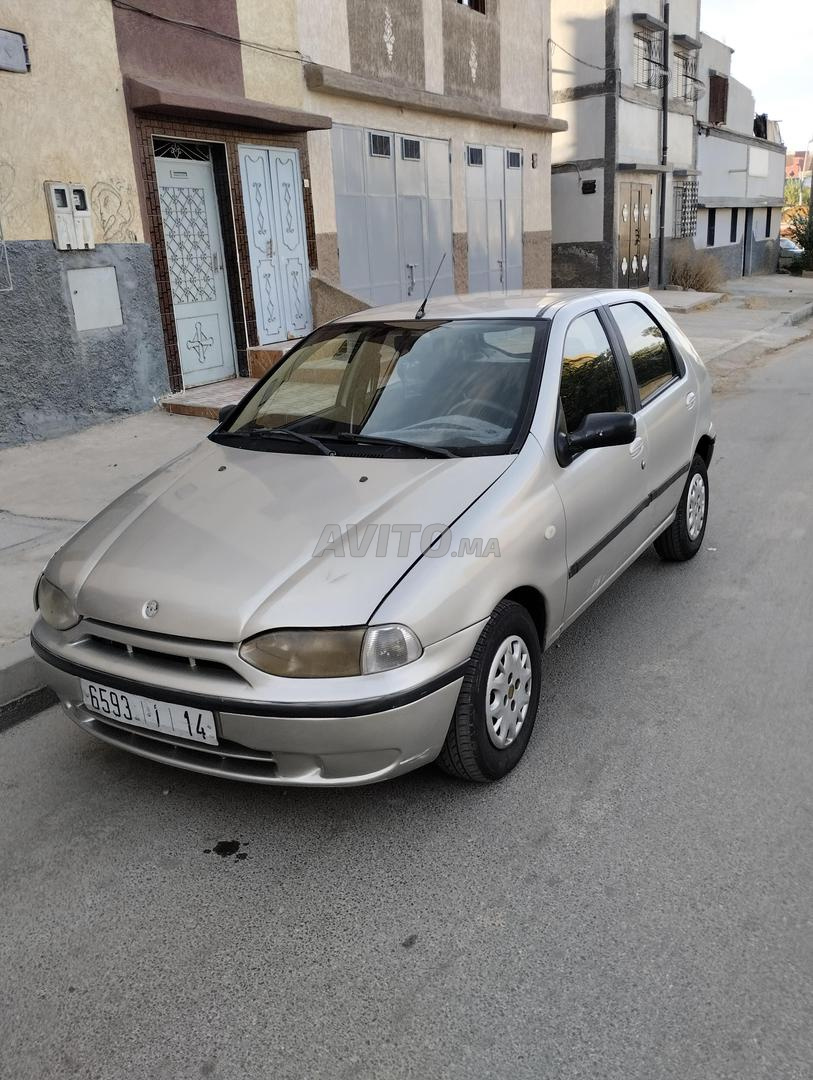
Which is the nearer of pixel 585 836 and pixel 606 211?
pixel 585 836

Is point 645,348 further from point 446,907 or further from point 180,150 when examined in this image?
point 180,150

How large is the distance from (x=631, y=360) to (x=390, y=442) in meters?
1.54

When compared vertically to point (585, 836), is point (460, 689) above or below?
above

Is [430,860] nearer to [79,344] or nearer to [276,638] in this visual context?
[276,638]

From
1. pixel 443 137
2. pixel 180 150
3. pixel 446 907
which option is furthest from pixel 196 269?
pixel 446 907

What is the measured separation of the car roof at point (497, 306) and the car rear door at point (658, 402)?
0.20 metres

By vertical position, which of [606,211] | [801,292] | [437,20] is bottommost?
[801,292]

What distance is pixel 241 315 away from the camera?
11.0 meters

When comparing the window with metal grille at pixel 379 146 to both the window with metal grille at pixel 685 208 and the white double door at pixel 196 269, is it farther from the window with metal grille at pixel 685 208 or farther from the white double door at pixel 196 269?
the window with metal grille at pixel 685 208

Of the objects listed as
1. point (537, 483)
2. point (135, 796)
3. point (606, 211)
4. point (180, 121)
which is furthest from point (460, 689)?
point (606, 211)

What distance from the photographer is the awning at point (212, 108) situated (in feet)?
29.2

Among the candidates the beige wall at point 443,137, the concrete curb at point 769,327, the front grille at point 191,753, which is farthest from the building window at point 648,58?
the front grille at point 191,753

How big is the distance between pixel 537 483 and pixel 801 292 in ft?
88.1

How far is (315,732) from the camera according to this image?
2721mm
